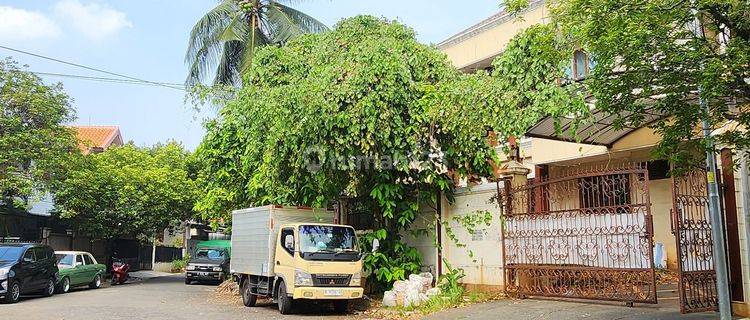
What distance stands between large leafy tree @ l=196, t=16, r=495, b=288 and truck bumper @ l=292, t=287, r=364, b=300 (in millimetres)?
1547

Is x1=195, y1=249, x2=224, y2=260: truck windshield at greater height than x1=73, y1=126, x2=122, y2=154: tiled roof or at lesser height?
A: lesser

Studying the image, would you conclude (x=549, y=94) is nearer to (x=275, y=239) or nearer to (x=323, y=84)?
(x=323, y=84)

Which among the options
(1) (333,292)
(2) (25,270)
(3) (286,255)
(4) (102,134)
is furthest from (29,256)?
(4) (102,134)

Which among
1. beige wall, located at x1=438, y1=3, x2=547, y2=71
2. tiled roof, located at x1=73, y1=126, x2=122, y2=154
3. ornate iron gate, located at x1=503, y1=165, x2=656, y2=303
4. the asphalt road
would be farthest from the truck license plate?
tiled roof, located at x1=73, y1=126, x2=122, y2=154

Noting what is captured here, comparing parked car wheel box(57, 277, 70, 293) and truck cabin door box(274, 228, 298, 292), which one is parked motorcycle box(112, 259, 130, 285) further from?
truck cabin door box(274, 228, 298, 292)

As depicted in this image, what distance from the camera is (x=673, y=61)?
6.40 metres

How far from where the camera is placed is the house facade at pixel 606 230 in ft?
32.6

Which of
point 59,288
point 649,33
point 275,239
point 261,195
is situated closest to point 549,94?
point 649,33

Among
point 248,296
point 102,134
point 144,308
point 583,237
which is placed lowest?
point 144,308

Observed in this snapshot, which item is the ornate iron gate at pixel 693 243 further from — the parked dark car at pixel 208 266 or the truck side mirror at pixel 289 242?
the parked dark car at pixel 208 266

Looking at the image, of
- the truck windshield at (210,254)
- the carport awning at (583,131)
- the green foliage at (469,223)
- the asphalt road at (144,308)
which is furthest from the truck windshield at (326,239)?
the truck windshield at (210,254)

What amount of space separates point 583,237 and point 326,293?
544cm

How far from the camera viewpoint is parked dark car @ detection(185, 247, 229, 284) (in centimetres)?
2664

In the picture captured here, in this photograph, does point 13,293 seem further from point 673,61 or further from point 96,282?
point 673,61
